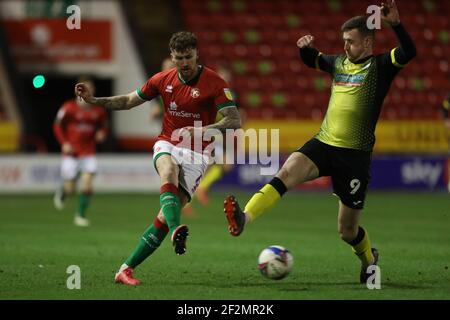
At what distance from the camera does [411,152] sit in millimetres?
23000

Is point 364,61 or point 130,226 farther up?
point 364,61

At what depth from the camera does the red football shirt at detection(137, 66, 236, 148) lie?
8.48m

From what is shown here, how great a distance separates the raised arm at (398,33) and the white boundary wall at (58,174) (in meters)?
14.0

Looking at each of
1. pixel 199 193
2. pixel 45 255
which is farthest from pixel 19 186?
pixel 45 255

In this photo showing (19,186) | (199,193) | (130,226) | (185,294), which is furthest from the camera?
(19,186)

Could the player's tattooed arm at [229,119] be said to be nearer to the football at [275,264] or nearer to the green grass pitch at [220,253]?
the football at [275,264]

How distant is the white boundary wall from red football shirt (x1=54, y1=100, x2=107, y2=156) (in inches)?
→ 198

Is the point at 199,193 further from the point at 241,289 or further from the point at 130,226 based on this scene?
the point at 241,289

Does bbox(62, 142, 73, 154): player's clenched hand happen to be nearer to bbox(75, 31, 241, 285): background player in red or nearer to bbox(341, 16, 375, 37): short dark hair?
bbox(75, 31, 241, 285): background player in red

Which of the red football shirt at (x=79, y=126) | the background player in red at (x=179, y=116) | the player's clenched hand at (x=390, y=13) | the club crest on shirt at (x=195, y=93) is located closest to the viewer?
the player's clenched hand at (x=390, y=13)

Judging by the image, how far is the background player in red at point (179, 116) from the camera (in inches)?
325

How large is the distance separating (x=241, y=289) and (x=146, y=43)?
1808 cm

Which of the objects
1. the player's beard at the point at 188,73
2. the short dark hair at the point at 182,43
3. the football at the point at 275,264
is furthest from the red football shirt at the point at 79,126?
the football at the point at 275,264

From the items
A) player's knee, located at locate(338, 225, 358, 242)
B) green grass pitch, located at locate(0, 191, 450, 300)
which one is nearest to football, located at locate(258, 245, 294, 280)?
green grass pitch, located at locate(0, 191, 450, 300)
